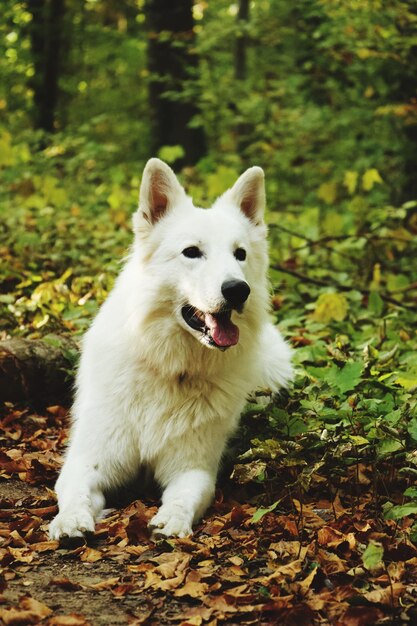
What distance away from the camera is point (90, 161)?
34.9ft

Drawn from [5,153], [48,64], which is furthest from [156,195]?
[48,64]

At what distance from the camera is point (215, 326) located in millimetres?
3455

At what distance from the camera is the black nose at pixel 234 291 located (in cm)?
329

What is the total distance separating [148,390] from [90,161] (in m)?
7.71

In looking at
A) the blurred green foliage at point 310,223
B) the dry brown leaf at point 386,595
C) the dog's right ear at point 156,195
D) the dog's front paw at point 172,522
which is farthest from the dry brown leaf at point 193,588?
the dog's right ear at point 156,195

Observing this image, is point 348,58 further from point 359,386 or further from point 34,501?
point 34,501

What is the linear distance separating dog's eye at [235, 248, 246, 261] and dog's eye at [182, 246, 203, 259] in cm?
24

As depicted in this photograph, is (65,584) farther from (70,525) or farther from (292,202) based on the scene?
(292,202)

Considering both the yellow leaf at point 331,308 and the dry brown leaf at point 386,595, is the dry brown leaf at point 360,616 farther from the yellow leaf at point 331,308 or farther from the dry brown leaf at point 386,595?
the yellow leaf at point 331,308

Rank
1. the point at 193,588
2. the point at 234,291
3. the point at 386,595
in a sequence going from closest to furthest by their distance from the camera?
the point at 386,595, the point at 193,588, the point at 234,291

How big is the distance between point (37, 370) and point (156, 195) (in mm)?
1641

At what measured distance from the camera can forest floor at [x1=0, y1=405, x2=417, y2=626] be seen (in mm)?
2406

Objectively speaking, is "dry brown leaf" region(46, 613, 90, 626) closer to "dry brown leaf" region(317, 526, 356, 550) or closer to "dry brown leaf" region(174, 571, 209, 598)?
"dry brown leaf" region(174, 571, 209, 598)

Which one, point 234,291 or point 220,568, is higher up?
point 234,291
